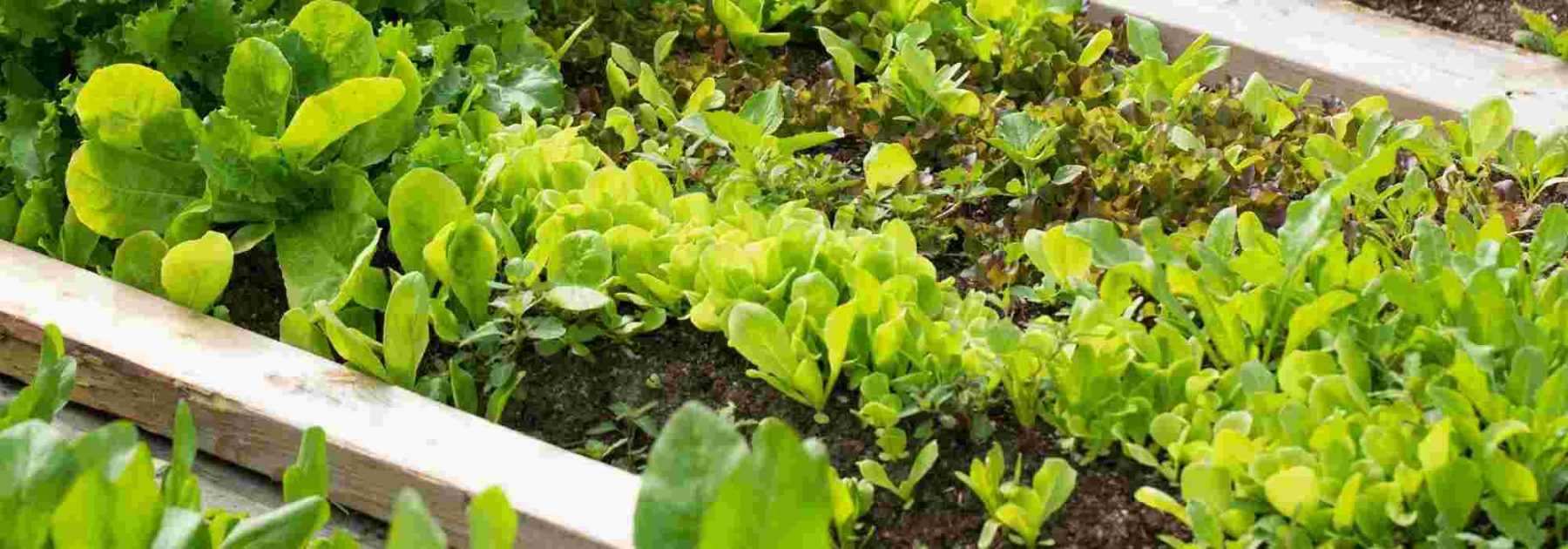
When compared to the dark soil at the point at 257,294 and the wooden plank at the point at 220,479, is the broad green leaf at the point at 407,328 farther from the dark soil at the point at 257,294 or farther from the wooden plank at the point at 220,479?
the dark soil at the point at 257,294

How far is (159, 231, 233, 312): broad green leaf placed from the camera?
8.43 feet

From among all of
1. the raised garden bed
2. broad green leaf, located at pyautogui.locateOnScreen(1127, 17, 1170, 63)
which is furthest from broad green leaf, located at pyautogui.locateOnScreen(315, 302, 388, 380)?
broad green leaf, located at pyautogui.locateOnScreen(1127, 17, 1170, 63)

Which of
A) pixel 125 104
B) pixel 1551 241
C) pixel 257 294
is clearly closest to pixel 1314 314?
pixel 1551 241

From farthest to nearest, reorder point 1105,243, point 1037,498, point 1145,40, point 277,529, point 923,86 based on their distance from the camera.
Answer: point 1145,40 < point 923,86 < point 1105,243 < point 1037,498 < point 277,529

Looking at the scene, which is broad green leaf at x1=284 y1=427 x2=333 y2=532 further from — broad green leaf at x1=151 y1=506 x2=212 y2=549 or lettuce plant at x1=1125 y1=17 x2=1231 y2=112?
lettuce plant at x1=1125 y1=17 x2=1231 y2=112

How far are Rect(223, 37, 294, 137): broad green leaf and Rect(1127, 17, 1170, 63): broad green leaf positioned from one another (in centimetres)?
156

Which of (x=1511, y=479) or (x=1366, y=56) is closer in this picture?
(x=1511, y=479)

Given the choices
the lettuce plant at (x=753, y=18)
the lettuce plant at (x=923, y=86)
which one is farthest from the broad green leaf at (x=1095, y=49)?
the lettuce plant at (x=753, y=18)

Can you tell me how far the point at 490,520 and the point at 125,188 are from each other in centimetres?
169

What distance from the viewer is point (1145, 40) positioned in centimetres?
338

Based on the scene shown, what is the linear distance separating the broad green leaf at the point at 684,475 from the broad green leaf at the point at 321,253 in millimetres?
1517

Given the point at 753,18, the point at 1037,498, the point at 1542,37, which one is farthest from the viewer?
the point at 1542,37

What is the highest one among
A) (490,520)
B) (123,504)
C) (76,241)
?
(490,520)

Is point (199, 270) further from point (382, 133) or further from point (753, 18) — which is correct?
point (753, 18)
